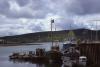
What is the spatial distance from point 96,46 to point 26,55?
62.3 meters

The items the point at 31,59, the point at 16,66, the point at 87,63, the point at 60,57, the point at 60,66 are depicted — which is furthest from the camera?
the point at 31,59

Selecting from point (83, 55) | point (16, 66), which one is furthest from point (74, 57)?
point (16, 66)

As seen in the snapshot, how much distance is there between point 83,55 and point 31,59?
4297cm

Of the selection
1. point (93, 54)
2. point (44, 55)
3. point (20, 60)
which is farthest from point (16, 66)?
point (93, 54)

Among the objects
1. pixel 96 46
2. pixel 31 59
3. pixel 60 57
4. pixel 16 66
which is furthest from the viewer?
pixel 31 59

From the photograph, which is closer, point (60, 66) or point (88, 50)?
point (88, 50)

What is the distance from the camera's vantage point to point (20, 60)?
141m

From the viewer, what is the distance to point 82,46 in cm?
9506

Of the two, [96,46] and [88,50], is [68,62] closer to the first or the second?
[88,50]

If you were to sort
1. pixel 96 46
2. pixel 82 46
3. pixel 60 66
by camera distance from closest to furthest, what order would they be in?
1. pixel 96 46
2. pixel 82 46
3. pixel 60 66

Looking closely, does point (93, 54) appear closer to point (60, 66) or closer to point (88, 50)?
point (88, 50)

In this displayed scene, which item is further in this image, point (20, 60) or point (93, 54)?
point (20, 60)

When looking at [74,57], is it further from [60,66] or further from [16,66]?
[16,66]

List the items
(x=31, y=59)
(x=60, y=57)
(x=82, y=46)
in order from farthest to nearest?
(x=31, y=59), (x=60, y=57), (x=82, y=46)
